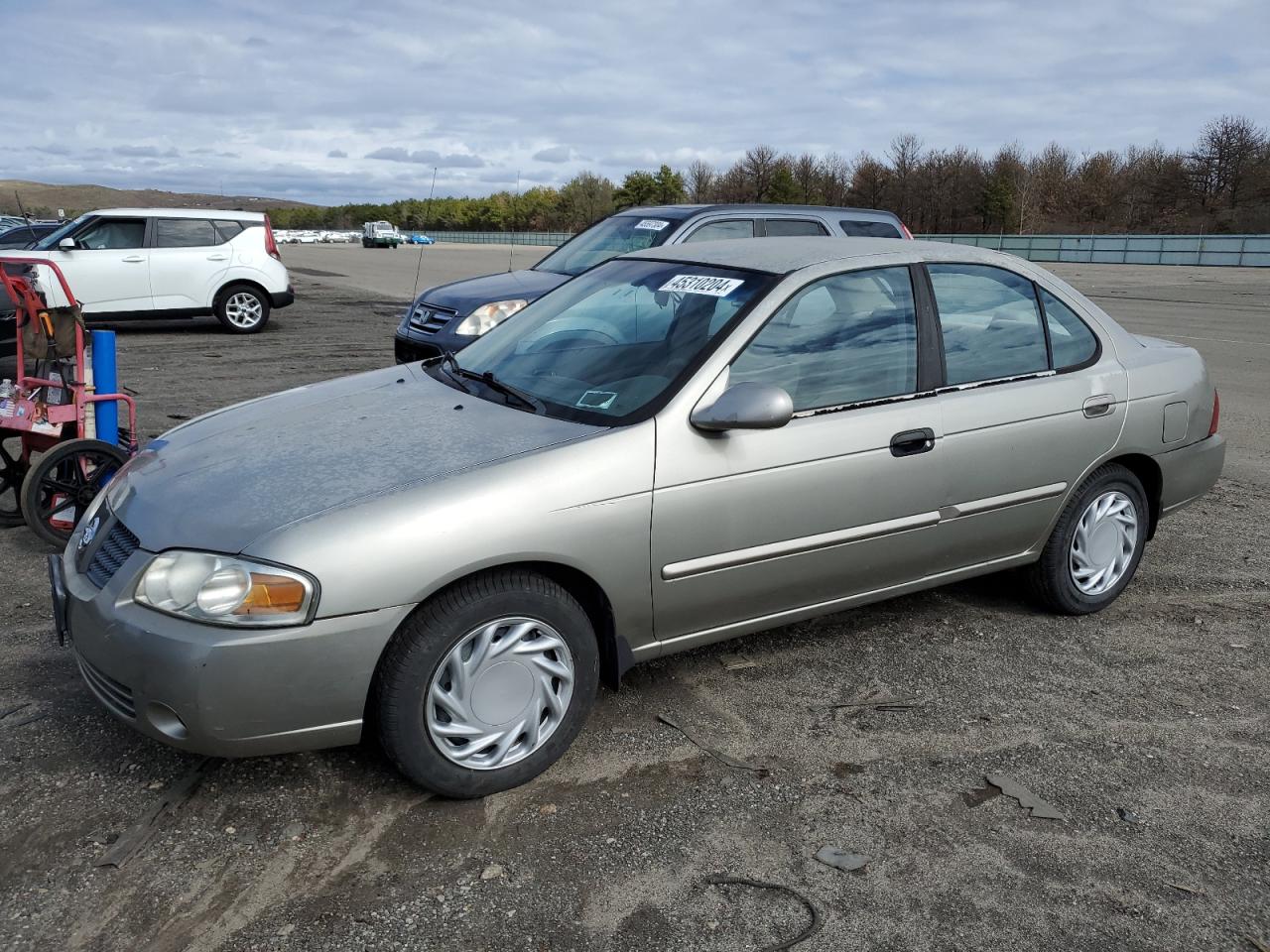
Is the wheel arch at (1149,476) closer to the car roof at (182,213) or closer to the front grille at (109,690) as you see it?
the front grille at (109,690)

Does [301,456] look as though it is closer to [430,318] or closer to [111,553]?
[111,553]

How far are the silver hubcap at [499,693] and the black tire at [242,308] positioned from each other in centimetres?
1325

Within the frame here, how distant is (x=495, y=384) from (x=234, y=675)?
5.03ft

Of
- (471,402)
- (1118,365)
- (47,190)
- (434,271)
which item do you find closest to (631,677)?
(471,402)

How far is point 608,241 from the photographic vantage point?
979cm

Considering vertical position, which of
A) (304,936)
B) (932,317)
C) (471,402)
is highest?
(932,317)

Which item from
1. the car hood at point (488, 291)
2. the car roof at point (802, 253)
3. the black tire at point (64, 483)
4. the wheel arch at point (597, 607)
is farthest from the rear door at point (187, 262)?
the wheel arch at point (597, 607)

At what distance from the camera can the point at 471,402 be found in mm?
3822

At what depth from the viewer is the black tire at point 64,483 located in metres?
5.25

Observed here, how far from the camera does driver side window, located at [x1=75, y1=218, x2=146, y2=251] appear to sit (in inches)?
557

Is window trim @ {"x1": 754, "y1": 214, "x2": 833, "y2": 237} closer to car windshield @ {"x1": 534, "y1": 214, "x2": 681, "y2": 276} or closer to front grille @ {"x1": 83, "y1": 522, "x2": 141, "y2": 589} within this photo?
car windshield @ {"x1": 534, "y1": 214, "x2": 681, "y2": 276}

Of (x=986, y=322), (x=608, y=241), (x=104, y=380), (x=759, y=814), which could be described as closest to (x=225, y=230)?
(x=608, y=241)

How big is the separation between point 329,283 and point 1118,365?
83.0ft

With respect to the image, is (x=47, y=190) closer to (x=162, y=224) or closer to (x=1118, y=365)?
(x=162, y=224)
